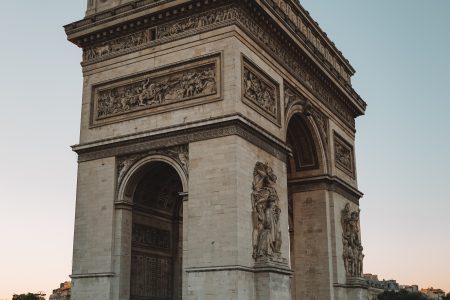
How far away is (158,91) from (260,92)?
3.37 metres

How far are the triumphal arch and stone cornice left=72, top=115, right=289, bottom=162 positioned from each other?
1.5 inches

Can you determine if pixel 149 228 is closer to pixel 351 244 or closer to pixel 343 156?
pixel 351 244

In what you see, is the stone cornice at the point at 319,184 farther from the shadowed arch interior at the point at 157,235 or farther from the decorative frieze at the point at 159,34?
the decorative frieze at the point at 159,34

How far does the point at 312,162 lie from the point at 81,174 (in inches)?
384

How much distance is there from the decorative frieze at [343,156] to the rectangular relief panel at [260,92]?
6607 millimetres

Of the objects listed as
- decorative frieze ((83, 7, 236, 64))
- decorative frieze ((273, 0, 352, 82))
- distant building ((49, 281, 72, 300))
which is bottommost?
distant building ((49, 281, 72, 300))

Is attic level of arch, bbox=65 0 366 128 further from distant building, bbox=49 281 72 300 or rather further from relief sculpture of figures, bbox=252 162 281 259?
distant building, bbox=49 281 72 300

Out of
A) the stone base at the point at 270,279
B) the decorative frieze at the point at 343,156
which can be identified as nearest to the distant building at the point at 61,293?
the decorative frieze at the point at 343,156

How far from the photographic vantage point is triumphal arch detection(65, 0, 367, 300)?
18562 mm

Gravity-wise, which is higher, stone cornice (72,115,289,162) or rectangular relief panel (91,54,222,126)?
rectangular relief panel (91,54,222,126)

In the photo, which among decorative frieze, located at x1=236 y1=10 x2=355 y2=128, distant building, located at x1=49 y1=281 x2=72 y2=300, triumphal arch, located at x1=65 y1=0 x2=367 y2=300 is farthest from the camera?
distant building, located at x1=49 y1=281 x2=72 y2=300

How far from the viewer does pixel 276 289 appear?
743 inches

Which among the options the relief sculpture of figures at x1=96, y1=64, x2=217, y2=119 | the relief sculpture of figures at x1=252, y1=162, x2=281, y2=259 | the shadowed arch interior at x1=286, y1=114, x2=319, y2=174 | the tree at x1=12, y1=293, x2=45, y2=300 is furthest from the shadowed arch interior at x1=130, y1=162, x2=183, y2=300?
the tree at x1=12, y1=293, x2=45, y2=300

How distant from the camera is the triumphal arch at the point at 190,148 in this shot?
18.6 m
